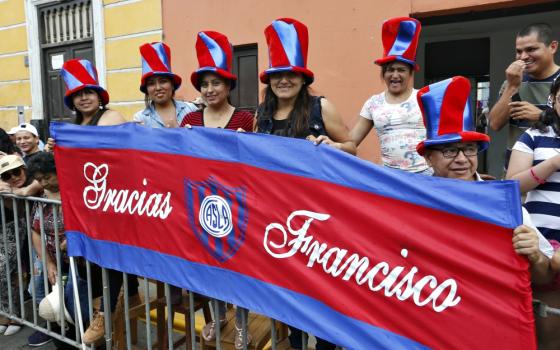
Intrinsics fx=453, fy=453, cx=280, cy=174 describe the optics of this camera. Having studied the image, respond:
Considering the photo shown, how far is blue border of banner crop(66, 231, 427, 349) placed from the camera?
210cm

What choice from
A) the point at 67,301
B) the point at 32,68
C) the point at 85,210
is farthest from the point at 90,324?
the point at 32,68

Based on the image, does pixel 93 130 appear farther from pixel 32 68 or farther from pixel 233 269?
pixel 32 68

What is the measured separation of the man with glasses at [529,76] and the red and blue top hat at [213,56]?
183cm

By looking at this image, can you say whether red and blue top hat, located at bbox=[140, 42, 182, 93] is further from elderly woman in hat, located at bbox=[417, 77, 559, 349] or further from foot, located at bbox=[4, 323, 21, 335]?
foot, located at bbox=[4, 323, 21, 335]

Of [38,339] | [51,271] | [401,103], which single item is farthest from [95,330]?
[401,103]

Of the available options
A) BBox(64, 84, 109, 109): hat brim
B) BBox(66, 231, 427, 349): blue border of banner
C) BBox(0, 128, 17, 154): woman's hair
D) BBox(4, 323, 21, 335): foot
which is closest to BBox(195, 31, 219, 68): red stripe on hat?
BBox(64, 84, 109, 109): hat brim

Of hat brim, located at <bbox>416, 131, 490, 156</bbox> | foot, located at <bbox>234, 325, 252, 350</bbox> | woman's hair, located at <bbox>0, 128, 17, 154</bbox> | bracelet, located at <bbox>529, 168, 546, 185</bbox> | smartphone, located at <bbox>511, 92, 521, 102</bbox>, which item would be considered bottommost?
foot, located at <bbox>234, 325, 252, 350</bbox>

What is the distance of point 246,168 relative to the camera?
8.35ft

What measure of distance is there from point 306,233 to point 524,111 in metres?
1.56

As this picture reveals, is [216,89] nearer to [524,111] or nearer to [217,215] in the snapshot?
[217,215]

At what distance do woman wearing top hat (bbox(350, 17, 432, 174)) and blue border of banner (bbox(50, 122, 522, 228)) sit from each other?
1115 millimetres

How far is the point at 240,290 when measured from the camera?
2566 mm

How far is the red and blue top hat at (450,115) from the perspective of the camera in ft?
6.72

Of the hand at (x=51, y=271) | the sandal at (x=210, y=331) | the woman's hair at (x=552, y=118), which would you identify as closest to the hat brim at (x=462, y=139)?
the woman's hair at (x=552, y=118)
